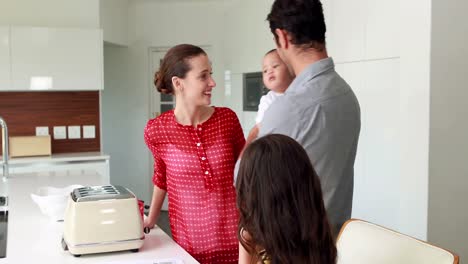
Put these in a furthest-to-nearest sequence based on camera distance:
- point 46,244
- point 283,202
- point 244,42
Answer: point 244,42
point 46,244
point 283,202

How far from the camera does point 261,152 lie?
114cm

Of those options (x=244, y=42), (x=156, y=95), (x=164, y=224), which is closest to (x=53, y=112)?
(x=156, y=95)

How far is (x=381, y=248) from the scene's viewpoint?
159 centimetres

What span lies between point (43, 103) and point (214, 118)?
12.7ft

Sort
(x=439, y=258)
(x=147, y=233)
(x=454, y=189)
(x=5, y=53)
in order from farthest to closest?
1. (x=5, y=53)
2. (x=454, y=189)
3. (x=147, y=233)
4. (x=439, y=258)

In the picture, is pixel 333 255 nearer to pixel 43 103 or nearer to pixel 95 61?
pixel 95 61

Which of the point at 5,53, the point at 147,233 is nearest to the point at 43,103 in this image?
the point at 5,53

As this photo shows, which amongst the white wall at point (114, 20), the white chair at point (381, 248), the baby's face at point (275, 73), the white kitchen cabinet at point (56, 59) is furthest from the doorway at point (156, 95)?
the white chair at point (381, 248)

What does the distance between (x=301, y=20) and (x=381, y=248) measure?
69 centimetres

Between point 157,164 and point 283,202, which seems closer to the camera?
point 283,202

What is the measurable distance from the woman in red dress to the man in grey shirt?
2.08 ft

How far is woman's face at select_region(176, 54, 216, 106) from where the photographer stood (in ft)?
6.84

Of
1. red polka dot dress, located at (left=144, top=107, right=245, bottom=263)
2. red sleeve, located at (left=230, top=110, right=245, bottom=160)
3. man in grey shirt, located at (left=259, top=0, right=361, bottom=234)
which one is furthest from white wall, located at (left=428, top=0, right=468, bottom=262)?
man in grey shirt, located at (left=259, top=0, right=361, bottom=234)

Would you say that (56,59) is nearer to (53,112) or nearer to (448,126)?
(53,112)
